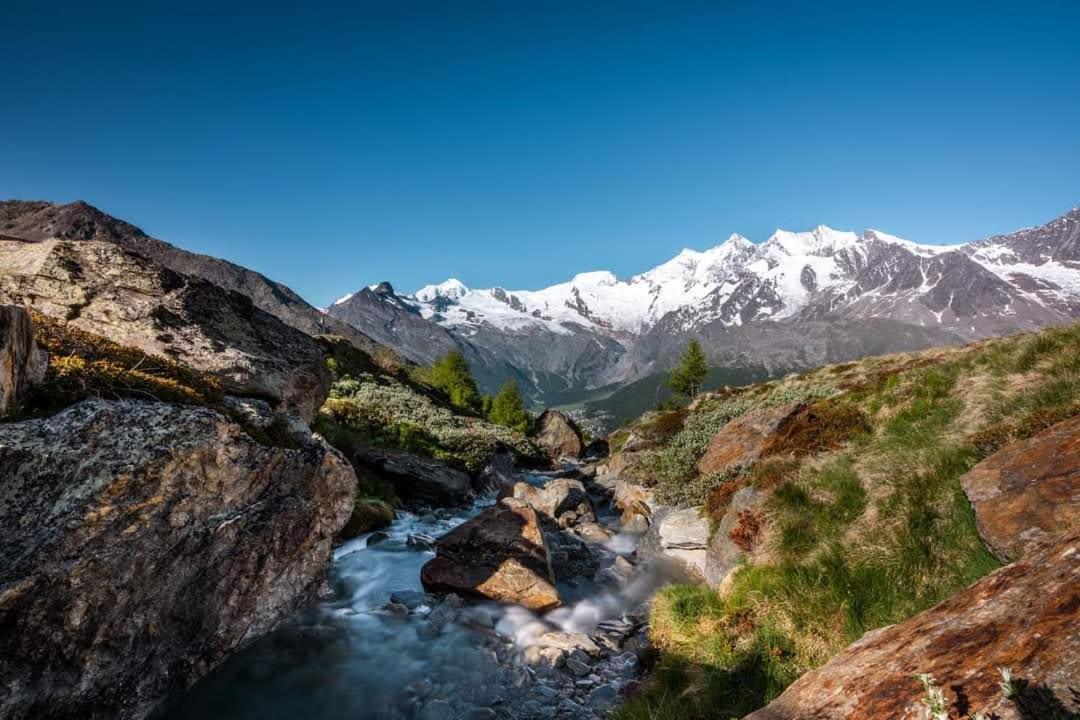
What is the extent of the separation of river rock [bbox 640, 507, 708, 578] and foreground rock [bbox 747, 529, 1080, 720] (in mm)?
9928

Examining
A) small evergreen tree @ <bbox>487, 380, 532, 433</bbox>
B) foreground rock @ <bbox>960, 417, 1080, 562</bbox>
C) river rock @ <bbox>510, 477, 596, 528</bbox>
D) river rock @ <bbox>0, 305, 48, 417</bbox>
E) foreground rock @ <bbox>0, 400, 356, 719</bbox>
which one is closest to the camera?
foreground rock @ <bbox>960, 417, 1080, 562</bbox>

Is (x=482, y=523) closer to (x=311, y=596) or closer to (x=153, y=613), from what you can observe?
(x=311, y=596)

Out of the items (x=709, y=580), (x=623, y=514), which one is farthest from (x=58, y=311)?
(x=623, y=514)

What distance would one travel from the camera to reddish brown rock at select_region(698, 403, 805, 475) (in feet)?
57.3

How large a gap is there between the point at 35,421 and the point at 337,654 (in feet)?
26.6

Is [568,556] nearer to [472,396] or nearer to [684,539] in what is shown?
[684,539]

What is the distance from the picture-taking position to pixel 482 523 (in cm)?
1688

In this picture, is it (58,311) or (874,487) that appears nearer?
(874,487)

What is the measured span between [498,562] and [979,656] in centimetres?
1308

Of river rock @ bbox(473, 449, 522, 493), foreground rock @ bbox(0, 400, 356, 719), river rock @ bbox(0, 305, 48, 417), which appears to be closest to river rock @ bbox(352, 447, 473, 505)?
river rock @ bbox(473, 449, 522, 493)

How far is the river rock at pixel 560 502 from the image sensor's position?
78.2 ft

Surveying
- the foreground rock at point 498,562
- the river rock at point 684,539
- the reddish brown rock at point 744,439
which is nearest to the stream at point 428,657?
the foreground rock at point 498,562

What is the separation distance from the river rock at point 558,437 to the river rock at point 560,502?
3929 centimetres

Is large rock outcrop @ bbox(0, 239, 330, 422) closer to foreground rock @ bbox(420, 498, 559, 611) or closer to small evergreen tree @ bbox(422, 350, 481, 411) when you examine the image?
foreground rock @ bbox(420, 498, 559, 611)
